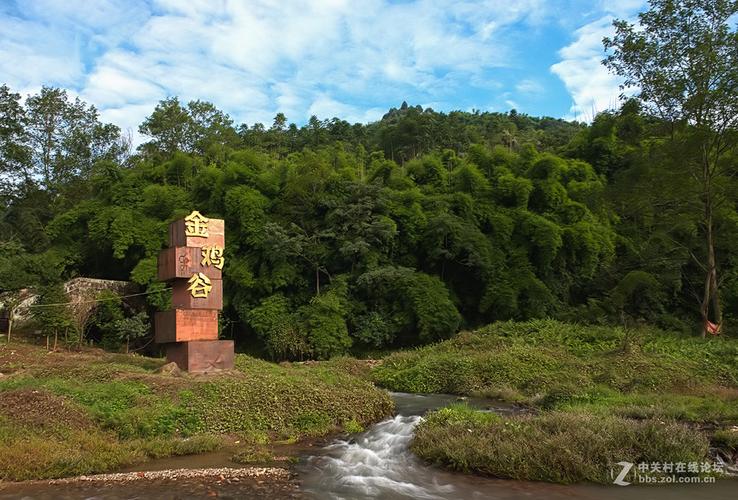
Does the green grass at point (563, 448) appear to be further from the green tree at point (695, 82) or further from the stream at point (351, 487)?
the green tree at point (695, 82)

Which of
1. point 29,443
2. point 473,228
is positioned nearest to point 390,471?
point 29,443

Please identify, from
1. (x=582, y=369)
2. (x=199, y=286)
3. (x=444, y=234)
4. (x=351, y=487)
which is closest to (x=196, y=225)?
(x=199, y=286)

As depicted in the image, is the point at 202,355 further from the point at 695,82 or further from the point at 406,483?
the point at 695,82

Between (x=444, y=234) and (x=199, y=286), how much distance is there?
37.6 ft

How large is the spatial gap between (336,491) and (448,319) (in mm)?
13299

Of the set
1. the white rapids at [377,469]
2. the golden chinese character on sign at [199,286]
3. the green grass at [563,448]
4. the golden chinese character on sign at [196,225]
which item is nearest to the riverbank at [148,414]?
the white rapids at [377,469]

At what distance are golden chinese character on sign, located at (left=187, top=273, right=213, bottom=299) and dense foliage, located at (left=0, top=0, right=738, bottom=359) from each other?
7322mm

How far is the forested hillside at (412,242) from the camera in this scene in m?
19.2

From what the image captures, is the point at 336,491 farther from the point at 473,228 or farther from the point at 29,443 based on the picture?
the point at 473,228

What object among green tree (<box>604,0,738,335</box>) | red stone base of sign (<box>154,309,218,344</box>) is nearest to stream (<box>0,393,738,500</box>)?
red stone base of sign (<box>154,309,218,344</box>)

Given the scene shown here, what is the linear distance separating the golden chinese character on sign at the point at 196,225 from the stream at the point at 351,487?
5489 millimetres

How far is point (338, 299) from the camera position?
64.3 ft

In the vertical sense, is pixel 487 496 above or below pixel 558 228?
below

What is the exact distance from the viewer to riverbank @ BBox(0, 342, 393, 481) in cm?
714
